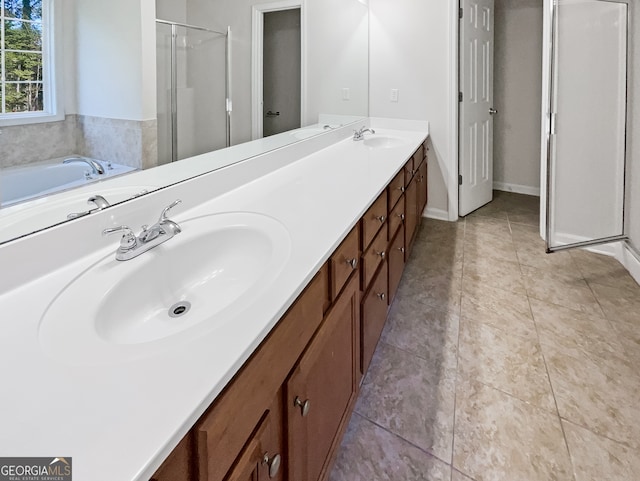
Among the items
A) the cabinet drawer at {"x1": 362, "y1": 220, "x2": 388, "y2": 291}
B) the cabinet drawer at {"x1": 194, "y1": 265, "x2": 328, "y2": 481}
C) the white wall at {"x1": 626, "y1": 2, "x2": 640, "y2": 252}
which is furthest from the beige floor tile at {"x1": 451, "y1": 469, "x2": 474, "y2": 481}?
the white wall at {"x1": 626, "y1": 2, "x2": 640, "y2": 252}

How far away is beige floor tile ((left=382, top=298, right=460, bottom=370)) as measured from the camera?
1.87 metres

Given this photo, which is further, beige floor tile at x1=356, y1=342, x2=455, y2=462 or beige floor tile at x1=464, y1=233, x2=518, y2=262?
beige floor tile at x1=464, y1=233, x2=518, y2=262

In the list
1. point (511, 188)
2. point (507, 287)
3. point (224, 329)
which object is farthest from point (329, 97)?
point (511, 188)

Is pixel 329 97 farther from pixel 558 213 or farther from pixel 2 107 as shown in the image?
pixel 2 107

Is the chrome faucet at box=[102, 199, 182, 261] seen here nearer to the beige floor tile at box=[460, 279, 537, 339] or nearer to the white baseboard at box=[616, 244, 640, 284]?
the beige floor tile at box=[460, 279, 537, 339]

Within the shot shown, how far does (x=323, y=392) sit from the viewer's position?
1045mm

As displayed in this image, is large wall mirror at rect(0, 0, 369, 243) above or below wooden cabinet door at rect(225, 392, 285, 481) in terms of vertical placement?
above

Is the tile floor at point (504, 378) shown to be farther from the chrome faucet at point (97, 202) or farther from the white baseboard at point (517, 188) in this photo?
the white baseboard at point (517, 188)

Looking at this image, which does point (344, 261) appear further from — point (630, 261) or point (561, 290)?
point (630, 261)

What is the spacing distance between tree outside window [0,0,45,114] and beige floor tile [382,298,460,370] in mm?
1666

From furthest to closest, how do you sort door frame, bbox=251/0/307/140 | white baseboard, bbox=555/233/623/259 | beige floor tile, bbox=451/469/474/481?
1. white baseboard, bbox=555/233/623/259
2. door frame, bbox=251/0/307/140
3. beige floor tile, bbox=451/469/474/481

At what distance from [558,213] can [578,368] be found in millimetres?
1373

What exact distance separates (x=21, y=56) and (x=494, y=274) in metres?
2.61

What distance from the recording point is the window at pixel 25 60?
30.9 inches
